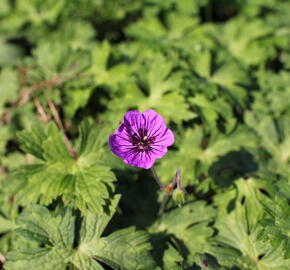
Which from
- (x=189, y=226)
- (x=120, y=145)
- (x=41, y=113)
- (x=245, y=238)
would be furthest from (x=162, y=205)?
(x=41, y=113)

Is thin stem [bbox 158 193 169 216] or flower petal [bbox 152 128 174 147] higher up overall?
flower petal [bbox 152 128 174 147]

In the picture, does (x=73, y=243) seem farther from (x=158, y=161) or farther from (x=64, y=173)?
(x=158, y=161)

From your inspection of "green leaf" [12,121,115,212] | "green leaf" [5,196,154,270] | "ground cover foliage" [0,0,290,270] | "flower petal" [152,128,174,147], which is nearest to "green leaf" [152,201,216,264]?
"ground cover foliage" [0,0,290,270]

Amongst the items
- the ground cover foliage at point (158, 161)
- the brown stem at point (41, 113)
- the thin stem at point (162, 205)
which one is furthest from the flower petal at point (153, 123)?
the brown stem at point (41, 113)

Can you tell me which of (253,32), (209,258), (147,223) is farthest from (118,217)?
(253,32)

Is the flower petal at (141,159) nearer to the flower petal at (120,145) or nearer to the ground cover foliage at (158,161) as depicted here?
the flower petal at (120,145)

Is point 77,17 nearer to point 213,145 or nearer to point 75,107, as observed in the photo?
point 75,107

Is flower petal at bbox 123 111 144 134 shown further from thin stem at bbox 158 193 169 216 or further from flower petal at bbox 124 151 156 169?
thin stem at bbox 158 193 169 216
